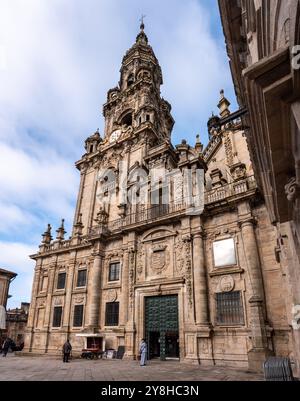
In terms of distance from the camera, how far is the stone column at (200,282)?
54.6 ft

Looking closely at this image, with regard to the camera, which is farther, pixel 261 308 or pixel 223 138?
pixel 223 138

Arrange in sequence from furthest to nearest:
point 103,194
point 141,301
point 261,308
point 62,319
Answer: point 103,194 → point 62,319 → point 141,301 → point 261,308

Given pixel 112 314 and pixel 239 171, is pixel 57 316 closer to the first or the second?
pixel 112 314

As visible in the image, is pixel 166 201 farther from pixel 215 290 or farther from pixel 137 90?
pixel 137 90

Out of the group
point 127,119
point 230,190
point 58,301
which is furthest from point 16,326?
point 230,190

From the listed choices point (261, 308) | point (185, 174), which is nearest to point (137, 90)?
point (185, 174)

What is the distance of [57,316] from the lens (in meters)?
24.7

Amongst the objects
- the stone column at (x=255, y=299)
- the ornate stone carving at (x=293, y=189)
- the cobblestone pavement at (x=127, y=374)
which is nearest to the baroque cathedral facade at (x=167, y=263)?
the stone column at (x=255, y=299)

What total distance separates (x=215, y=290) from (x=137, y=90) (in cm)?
2922

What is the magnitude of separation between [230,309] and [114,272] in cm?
1016

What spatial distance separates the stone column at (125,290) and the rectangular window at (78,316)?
15.4ft

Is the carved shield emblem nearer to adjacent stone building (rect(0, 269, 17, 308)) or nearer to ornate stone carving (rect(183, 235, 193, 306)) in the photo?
ornate stone carving (rect(183, 235, 193, 306))

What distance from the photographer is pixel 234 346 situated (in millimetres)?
15297

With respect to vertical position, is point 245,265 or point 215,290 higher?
point 245,265
